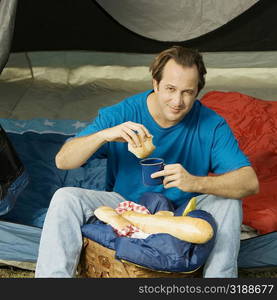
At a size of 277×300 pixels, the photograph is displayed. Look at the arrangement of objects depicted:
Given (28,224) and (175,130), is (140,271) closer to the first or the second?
(175,130)

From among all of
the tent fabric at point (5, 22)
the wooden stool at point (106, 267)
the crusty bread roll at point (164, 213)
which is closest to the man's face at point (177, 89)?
Result: the crusty bread roll at point (164, 213)

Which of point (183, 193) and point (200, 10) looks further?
point (200, 10)

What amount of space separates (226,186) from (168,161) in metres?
0.26

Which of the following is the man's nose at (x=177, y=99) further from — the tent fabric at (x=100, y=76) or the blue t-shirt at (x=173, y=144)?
the tent fabric at (x=100, y=76)

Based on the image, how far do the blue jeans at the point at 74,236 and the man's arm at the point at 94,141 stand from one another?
0.09 m

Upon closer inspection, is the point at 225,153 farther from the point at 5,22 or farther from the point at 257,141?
the point at 5,22

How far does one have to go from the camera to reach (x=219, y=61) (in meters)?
3.76

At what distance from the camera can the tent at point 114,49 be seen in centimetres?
351

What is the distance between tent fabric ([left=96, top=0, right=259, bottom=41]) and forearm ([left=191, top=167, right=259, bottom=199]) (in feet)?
6.01

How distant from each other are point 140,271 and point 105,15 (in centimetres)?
213

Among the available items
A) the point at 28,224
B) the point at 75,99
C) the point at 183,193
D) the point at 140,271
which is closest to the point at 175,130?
the point at 183,193

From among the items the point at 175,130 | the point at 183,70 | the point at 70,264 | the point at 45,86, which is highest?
the point at 183,70

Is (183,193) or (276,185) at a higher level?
(183,193)

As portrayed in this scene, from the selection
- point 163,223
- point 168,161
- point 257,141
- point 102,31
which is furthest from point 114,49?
point 163,223
